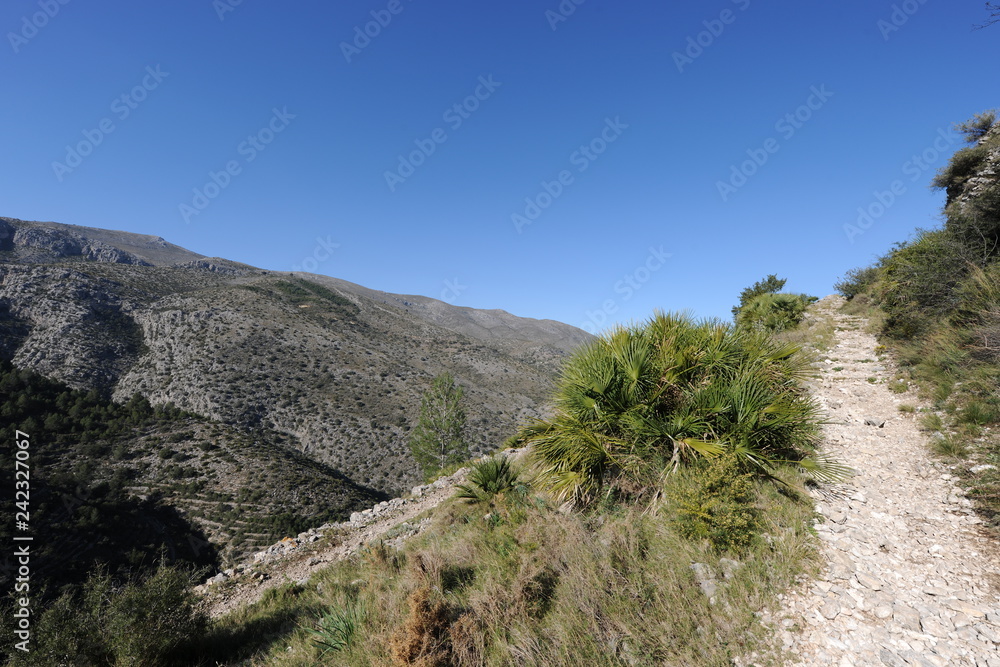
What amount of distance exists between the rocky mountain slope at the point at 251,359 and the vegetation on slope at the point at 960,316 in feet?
56.6

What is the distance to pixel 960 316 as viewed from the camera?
7.82 meters

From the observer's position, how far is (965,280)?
8289 mm

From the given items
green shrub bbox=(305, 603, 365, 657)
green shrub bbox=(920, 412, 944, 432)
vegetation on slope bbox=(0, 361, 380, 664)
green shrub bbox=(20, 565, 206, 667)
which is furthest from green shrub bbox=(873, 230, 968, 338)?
vegetation on slope bbox=(0, 361, 380, 664)

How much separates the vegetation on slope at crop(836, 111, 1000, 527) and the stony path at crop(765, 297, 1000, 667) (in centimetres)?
37

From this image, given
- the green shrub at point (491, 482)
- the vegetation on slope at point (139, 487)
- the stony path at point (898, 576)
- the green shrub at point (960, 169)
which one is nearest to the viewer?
the stony path at point (898, 576)

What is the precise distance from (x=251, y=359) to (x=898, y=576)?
1916 inches

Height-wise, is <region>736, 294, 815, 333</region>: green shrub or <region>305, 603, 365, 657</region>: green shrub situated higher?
<region>736, 294, 815, 333</region>: green shrub

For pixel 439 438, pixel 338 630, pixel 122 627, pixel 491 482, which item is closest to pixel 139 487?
pixel 439 438

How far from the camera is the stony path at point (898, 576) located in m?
2.63

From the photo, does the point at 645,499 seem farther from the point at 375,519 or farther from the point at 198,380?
the point at 198,380

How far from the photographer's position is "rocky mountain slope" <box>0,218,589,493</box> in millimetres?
34938

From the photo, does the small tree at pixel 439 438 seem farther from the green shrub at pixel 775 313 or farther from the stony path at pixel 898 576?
the stony path at pixel 898 576

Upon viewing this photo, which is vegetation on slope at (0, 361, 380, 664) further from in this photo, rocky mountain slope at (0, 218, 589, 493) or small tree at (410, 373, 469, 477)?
small tree at (410, 373, 469, 477)

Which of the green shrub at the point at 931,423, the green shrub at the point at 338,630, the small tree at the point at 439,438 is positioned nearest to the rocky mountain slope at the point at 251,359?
→ the small tree at the point at 439,438
